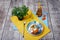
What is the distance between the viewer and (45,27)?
69.5 inches

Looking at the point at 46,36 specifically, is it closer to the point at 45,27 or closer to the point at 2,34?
the point at 45,27

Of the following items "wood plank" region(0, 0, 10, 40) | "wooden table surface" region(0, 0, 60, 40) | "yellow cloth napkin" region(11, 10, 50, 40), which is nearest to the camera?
"yellow cloth napkin" region(11, 10, 50, 40)

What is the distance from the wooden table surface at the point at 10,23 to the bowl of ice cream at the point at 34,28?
0.47 feet

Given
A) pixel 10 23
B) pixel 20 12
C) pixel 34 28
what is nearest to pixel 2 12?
pixel 10 23

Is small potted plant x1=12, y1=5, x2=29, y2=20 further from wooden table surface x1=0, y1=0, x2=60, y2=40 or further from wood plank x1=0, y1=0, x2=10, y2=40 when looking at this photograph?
wood plank x1=0, y1=0, x2=10, y2=40

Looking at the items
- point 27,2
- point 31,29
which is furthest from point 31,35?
point 27,2

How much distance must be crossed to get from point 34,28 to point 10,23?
1.32ft

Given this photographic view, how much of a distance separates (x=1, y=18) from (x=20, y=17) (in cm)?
42

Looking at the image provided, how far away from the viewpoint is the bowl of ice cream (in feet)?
5.51

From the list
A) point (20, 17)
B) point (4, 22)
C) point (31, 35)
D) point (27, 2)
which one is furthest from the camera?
point (27, 2)

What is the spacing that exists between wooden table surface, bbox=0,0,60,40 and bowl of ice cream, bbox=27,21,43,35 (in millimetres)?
144

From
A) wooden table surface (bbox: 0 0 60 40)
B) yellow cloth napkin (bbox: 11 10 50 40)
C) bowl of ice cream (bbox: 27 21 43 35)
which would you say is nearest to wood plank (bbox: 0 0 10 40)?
wooden table surface (bbox: 0 0 60 40)

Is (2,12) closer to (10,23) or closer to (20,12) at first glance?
(10,23)

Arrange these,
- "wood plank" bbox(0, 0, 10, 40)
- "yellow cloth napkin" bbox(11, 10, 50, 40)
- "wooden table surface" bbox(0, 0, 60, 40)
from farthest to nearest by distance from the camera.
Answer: "wood plank" bbox(0, 0, 10, 40) < "wooden table surface" bbox(0, 0, 60, 40) < "yellow cloth napkin" bbox(11, 10, 50, 40)
